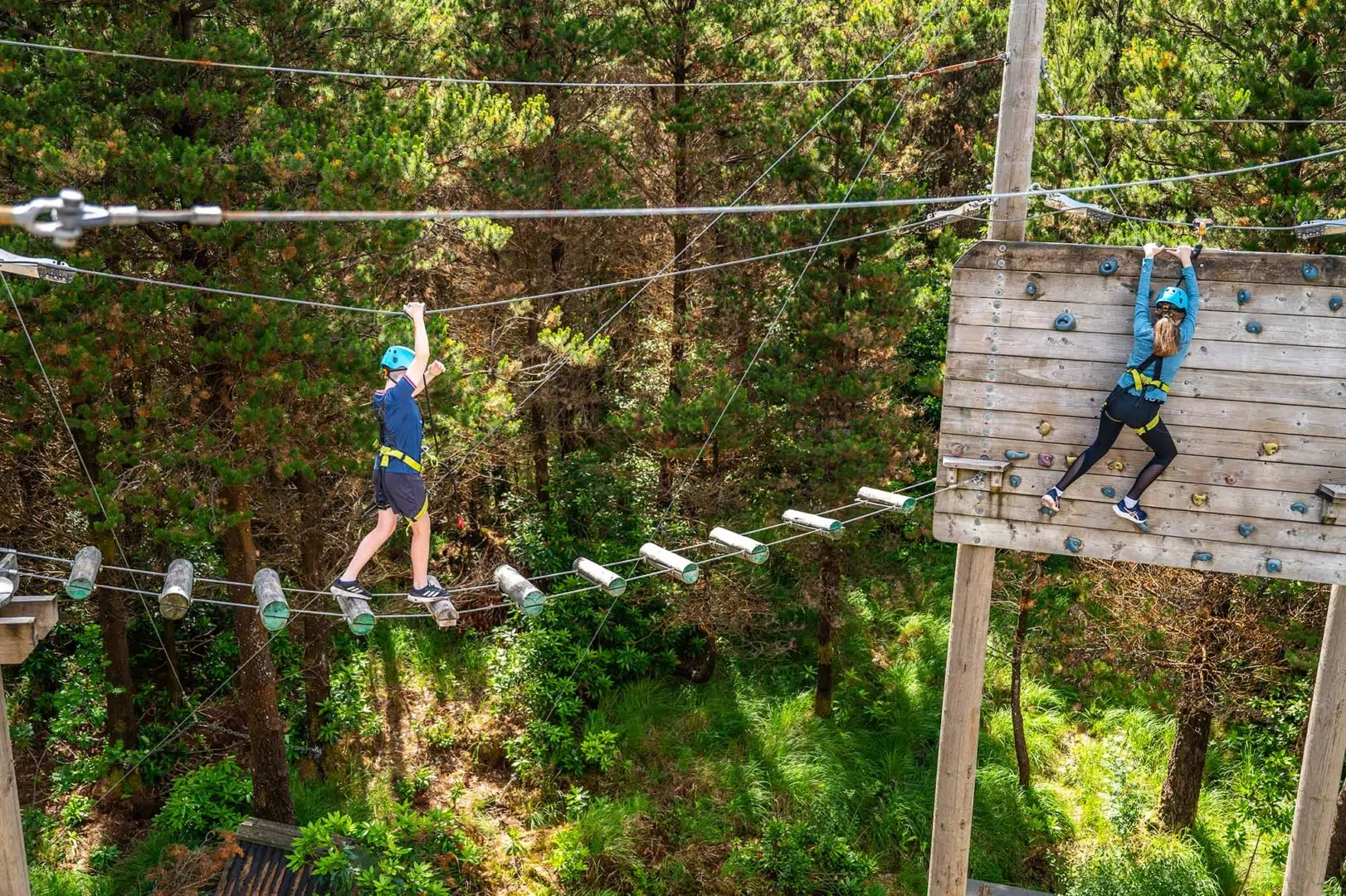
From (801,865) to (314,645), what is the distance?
6.58 meters

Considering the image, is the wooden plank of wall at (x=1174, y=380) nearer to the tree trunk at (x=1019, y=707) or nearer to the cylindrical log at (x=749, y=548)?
the cylindrical log at (x=749, y=548)

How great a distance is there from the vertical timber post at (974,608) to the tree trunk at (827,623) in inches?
225

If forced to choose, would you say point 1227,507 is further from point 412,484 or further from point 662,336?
point 662,336

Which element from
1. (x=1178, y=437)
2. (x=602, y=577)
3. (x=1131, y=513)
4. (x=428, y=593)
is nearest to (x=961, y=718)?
(x=1131, y=513)

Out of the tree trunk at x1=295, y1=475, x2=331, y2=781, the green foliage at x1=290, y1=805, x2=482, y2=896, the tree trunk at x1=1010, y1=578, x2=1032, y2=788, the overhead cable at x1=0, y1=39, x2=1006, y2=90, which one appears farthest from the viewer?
the tree trunk at x1=1010, y1=578, x2=1032, y2=788

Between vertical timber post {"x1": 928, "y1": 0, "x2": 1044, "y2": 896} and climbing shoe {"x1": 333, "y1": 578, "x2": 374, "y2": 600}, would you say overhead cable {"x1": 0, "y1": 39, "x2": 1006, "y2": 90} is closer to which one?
vertical timber post {"x1": 928, "y1": 0, "x2": 1044, "y2": 896}

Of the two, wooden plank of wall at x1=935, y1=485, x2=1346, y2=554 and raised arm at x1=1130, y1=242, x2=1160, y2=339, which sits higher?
raised arm at x1=1130, y1=242, x2=1160, y2=339

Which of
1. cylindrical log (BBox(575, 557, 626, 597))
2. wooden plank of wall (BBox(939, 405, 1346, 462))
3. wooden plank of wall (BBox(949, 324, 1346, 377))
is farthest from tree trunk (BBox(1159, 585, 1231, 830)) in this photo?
cylindrical log (BBox(575, 557, 626, 597))

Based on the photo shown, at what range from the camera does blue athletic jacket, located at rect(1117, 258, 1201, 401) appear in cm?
553

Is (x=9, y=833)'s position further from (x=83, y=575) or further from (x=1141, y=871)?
(x=1141, y=871)

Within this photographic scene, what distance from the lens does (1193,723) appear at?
36.6ft

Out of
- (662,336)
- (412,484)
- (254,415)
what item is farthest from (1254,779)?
(254,415)

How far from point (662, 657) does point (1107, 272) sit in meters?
9.26

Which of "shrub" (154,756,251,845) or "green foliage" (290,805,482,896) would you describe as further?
"shrub" (154,756,251,845)
